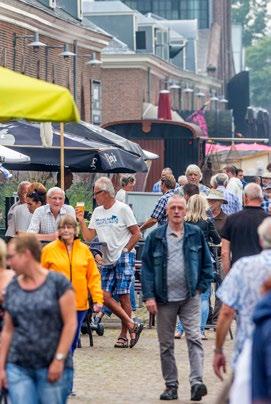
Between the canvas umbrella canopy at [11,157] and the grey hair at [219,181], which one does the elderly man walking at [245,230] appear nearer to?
the canvas umbrella canopy at [11,157]

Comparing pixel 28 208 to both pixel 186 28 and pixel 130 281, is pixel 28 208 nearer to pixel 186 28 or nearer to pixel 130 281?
pixel 130 281

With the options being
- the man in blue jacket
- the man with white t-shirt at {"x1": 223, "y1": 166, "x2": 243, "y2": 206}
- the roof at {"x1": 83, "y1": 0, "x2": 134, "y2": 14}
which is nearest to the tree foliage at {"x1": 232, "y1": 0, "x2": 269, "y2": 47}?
the roof at {"x1": 83, "y1": 0, "x2": 134, "y2": 14}

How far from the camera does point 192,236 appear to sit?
42.5 feet

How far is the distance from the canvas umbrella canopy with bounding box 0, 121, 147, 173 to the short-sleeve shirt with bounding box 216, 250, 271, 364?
11.7 metres

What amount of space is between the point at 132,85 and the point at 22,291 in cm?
5056

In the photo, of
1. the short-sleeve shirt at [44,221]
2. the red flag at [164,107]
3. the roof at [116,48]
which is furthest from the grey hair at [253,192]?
the roof at [116,48]

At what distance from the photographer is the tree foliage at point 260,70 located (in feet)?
447

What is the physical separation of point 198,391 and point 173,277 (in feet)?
3.17

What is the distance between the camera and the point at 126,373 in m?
14.6

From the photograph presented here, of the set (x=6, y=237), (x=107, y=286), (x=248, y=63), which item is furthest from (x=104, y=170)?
(x=248, y=63)

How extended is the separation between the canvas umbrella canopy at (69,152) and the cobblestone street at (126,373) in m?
3.92

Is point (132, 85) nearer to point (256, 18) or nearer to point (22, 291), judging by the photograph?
point (22, 291)

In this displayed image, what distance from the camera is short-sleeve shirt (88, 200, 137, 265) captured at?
16125 mm

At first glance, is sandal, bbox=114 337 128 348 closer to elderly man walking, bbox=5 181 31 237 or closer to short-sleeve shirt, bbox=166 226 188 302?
elderly man walking, bbox=5 181 31 237
